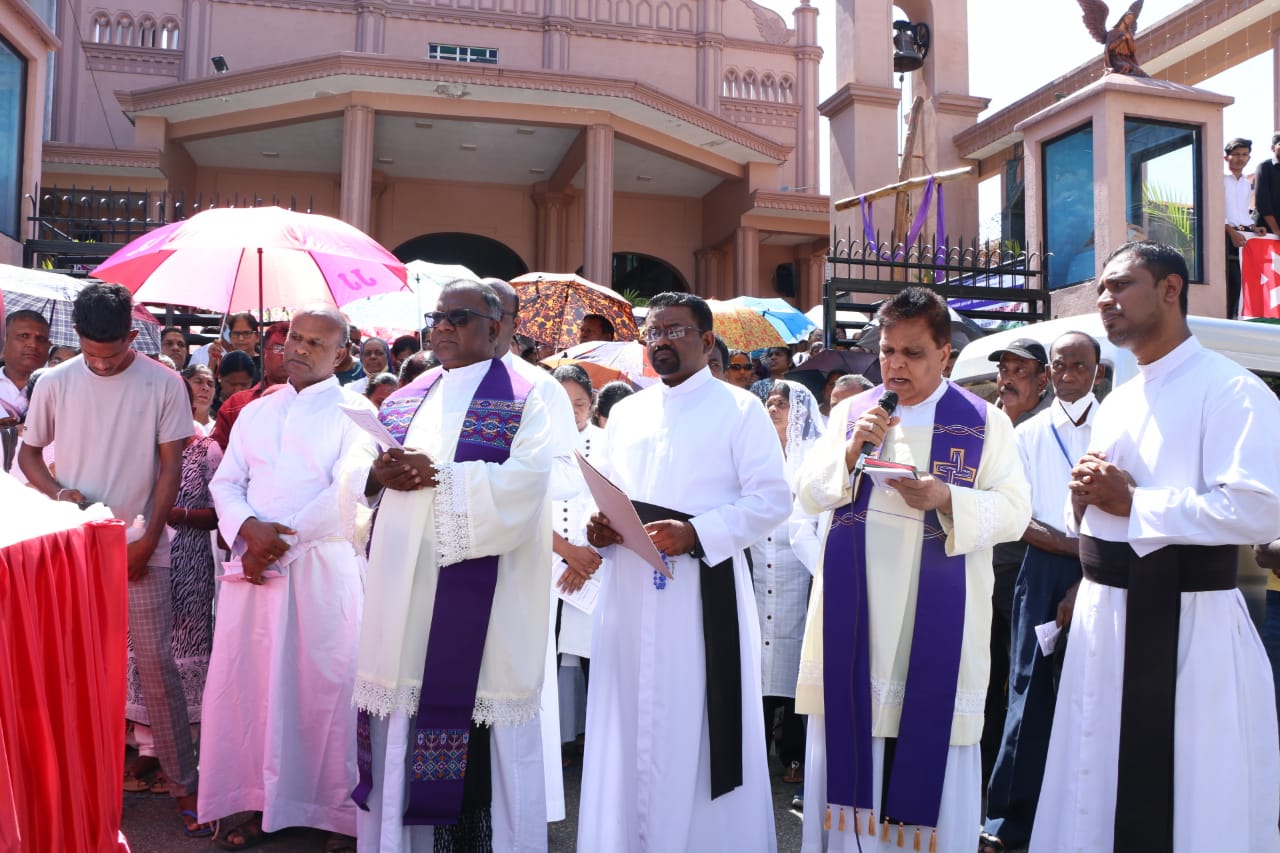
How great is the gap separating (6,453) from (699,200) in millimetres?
17052

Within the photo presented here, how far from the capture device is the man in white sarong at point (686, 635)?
3852 millimetres

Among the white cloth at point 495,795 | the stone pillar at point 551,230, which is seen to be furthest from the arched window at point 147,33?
the white cloth at point 495,795

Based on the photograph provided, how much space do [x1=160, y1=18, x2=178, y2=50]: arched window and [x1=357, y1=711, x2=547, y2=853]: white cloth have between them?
58.2 ft

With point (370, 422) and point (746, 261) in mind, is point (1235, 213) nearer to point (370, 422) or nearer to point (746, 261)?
point (746, 261)

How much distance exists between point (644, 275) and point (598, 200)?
541 centimetres

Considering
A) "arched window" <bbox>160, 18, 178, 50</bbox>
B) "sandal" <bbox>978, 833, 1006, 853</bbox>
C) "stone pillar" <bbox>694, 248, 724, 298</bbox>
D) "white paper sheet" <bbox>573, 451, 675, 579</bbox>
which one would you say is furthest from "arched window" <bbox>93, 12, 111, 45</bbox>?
"sandal" <bbox>978, 833, 1006, 853</bbox>

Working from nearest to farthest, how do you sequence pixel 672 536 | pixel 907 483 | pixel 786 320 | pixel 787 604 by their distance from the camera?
pixel 907 483 → pixel 672 536 → pixel 787 604 → pixel 786 320

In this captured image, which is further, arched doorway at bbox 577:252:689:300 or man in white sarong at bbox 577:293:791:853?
arched doorway at bbox 577:252:689:300

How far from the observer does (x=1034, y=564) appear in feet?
15.5

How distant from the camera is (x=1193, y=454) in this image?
326 cm

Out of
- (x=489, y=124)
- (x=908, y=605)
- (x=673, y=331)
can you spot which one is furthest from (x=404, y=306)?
(x=489, y=124)

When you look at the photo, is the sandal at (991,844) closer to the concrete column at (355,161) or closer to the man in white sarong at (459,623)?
the man in white sarong at (459,623)

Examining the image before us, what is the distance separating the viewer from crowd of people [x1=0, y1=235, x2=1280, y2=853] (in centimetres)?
327

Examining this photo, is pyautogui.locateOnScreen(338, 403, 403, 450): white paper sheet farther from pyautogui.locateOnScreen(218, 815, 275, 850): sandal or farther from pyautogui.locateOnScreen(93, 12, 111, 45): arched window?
pyautogui.locateOnScreen(93, 12, 111, 45): arched window
